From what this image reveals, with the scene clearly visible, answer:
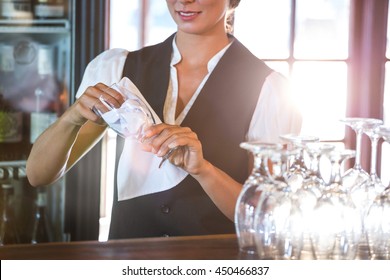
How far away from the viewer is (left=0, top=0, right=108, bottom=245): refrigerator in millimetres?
2879

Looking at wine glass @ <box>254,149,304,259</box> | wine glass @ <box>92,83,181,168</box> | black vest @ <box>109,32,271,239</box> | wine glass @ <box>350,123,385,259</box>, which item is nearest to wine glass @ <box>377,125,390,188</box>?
wine glass @ <box>350,123,385,259</box>

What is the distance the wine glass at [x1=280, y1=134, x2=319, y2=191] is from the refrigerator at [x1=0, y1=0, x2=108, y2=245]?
1362 millimetres

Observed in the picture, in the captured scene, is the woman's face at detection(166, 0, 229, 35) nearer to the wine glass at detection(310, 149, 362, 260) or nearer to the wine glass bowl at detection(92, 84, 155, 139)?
the wine glass bowl at detection(92, 84, 155, 139)

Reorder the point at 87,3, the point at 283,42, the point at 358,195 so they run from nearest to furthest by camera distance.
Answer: the point at 358,195, the point at 87,3, the point at 283,42

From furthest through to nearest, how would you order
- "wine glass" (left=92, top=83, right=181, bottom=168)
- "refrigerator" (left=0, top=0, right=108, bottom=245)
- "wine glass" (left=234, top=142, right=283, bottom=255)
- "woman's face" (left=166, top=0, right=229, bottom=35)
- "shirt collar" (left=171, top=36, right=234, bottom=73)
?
"refrigerator" (left=0, top=0, right=108, bottom=245), "shirt collar" (left=171, top=36, right=234, bottom=73), "woman's face" (left=166, top=0, right=229, bottom=35), "wine glass" (left=92, top=83, right=181, bottom=168), "wine glass" (left=234, top=142, right=283, bottom=255)

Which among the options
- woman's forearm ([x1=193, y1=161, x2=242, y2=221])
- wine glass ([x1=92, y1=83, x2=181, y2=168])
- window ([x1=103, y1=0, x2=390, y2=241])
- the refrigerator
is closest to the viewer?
wine glass ([x1=92, y1=83, x2=181, y2=168])

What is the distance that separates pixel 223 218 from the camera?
2.03 m

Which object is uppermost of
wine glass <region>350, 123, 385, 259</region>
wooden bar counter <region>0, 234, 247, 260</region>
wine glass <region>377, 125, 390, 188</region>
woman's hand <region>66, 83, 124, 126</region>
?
woman's hand <region>66, 83, 124, 126</region>

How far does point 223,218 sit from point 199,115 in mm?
268

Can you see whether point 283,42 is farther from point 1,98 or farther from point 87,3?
point 1,98

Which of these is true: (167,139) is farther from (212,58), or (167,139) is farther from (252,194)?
(212,58)

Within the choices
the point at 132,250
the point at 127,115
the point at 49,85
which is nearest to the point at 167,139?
the point at 127,115

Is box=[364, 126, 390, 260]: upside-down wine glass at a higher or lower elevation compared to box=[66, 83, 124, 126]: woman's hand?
lower

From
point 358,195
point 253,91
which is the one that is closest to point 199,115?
point 253,91
